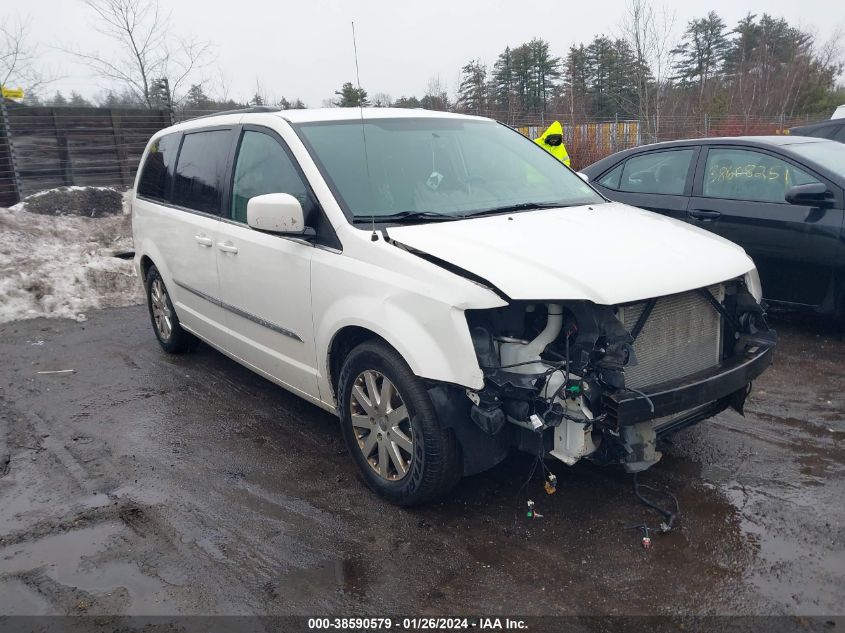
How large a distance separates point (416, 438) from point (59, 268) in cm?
709

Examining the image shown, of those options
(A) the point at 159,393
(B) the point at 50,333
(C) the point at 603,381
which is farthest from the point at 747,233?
(B) the point at 50,333

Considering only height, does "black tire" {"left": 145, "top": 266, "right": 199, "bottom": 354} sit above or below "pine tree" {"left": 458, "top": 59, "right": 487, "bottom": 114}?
below

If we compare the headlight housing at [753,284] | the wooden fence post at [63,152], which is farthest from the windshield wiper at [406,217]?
the wooden fence post at [63,152]

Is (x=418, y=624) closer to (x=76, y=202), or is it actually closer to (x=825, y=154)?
(x=825, y=154)

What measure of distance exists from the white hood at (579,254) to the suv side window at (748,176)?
252 cm

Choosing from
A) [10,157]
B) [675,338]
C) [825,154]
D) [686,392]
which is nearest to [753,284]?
[675,338]

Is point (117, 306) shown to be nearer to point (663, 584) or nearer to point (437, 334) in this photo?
point (437, 334)

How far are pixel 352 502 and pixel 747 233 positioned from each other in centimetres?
415

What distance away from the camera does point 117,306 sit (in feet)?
26.5

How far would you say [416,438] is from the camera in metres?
3.16

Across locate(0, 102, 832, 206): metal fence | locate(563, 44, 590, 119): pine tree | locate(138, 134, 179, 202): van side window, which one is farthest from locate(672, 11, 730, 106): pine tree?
locate(138, 134, 179, 202): van side window

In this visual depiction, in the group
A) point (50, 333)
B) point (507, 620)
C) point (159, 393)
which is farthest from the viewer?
point (50, 333)

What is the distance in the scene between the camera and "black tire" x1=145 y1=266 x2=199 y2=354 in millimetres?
5867

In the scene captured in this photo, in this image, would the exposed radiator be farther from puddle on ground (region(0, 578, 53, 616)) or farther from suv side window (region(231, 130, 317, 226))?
puddle on ground (region(0, 578, 53, 616))
